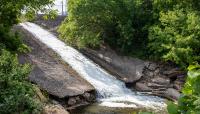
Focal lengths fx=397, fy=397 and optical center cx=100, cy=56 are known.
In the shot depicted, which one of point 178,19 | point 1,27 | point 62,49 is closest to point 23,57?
point 1,27

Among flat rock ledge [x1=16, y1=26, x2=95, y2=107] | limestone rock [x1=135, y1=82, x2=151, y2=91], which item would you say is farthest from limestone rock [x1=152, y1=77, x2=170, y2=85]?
flat rock ledge [x1=16, y1=26, x2=95, y2=107]

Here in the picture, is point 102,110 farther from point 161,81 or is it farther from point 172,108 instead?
point 172,108

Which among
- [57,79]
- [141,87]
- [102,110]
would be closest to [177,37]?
[141,87]

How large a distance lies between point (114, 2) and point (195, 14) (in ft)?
18.5

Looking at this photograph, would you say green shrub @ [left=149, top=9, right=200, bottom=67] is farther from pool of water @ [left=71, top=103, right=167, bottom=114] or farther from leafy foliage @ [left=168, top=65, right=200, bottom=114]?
leafy foliage @ [left=168, top=65, right=200, bottom=114]

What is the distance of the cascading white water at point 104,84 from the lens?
67.8 ft

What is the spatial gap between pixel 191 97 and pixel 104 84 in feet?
71.4

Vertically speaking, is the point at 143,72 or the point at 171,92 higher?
the point at 143,72

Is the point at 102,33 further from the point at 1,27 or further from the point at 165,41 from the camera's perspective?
the point at 1,27

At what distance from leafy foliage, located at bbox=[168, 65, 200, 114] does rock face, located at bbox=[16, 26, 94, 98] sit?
57.4 ft

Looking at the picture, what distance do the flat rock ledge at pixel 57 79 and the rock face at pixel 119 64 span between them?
2.94m

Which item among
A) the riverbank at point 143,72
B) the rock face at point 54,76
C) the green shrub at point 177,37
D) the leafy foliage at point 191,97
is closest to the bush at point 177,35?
the green shrub at point 177,37

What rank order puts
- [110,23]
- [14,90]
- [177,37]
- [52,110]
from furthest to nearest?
[110,23]
[177,37]
[52,110]
[14,90]

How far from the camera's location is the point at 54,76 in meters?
21.2
